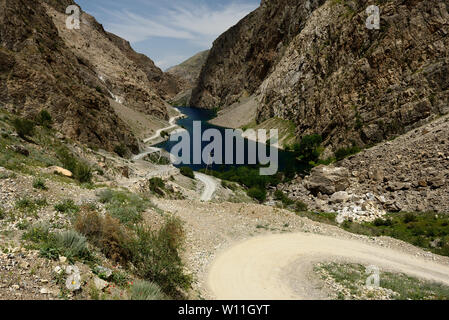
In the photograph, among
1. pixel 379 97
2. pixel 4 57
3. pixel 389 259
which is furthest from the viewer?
pixel 379 97

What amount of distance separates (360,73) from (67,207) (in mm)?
71074

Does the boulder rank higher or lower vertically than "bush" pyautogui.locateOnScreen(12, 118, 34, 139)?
lower

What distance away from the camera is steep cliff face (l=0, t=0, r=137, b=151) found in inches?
1500

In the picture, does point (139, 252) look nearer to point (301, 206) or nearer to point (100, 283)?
point (100, 283)

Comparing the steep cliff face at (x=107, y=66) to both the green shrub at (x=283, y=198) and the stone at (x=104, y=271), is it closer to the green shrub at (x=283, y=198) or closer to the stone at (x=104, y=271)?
the green shrub at (x=283, y=198)

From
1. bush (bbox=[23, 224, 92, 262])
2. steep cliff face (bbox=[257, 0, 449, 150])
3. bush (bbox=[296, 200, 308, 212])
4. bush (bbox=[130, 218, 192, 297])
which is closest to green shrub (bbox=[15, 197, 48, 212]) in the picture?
bush (bbox=[23, 224, 92, 262])

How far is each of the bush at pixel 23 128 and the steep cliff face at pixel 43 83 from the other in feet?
39.9

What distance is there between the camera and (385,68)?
63.2m

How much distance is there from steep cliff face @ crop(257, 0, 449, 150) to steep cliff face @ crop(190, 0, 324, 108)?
34.3m

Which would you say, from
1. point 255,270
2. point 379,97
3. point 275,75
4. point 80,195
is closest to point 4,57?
point 80,195

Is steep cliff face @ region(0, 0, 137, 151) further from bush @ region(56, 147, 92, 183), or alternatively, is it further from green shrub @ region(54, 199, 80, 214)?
green shrub @ region(54, 199, 80, 214)

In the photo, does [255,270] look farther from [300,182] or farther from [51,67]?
[51,67]

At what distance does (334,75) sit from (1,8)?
71072 millimetres
